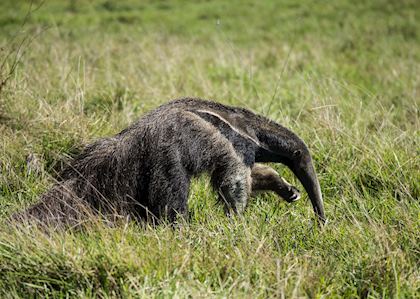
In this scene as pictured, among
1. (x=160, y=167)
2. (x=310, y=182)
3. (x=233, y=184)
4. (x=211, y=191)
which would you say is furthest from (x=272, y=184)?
(x=160, y=167)

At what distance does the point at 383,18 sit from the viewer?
17375mm

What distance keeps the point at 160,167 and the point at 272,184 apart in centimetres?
125

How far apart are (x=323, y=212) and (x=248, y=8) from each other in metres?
13.8

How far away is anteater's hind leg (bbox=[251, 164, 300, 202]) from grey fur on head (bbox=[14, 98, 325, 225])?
0.38 meters

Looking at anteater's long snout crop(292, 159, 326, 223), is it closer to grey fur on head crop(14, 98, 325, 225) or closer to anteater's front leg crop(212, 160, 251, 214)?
grey fur on head crop(14, 98, 325, 225)

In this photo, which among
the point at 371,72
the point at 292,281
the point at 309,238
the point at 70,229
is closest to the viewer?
the point at 292,281

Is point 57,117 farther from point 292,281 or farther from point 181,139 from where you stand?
point 292,281

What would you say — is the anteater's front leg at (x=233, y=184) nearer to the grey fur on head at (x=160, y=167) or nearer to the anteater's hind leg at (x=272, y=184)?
the grey fur on head at (x=160, y=167)

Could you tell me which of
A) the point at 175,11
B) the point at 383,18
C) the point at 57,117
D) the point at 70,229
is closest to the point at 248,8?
the point at 175,11

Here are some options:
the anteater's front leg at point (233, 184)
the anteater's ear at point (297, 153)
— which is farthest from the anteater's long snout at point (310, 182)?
the anteater's front leg at point (233, 184)

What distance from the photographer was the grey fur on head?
15.8 feet

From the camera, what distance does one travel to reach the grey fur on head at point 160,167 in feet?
15.8

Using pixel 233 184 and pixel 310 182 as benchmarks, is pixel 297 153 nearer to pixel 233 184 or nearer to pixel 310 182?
pixel 310 182

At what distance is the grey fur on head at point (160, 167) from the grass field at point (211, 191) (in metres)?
0.22
